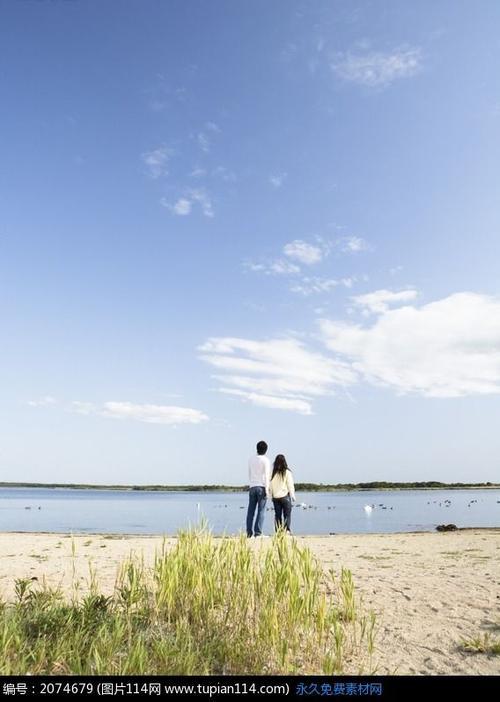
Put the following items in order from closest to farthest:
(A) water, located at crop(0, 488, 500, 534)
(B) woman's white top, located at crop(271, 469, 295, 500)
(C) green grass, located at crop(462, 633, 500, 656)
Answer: (C) green grass, located at crop(462, 633, 500, 656), (B) woman's white top, located at crop(271, 469, 295, 500), (A) water, located at crop(0, 488, 500, 534)

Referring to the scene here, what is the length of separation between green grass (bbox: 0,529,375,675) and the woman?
24.1 feet

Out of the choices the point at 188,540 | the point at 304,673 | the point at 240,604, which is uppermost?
the point at 188,540

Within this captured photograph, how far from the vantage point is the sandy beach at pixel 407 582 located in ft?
16.6

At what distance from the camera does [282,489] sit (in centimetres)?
1349

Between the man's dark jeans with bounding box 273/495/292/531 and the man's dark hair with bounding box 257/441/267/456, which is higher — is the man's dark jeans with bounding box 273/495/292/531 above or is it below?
below

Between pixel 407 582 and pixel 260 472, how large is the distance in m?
6.01

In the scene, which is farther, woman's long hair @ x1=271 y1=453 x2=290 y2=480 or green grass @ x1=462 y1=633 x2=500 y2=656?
woman's long hair @ x1=271 y1=453 x2=290 y2=480

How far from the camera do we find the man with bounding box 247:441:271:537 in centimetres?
1348

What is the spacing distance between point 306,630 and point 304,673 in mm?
417
